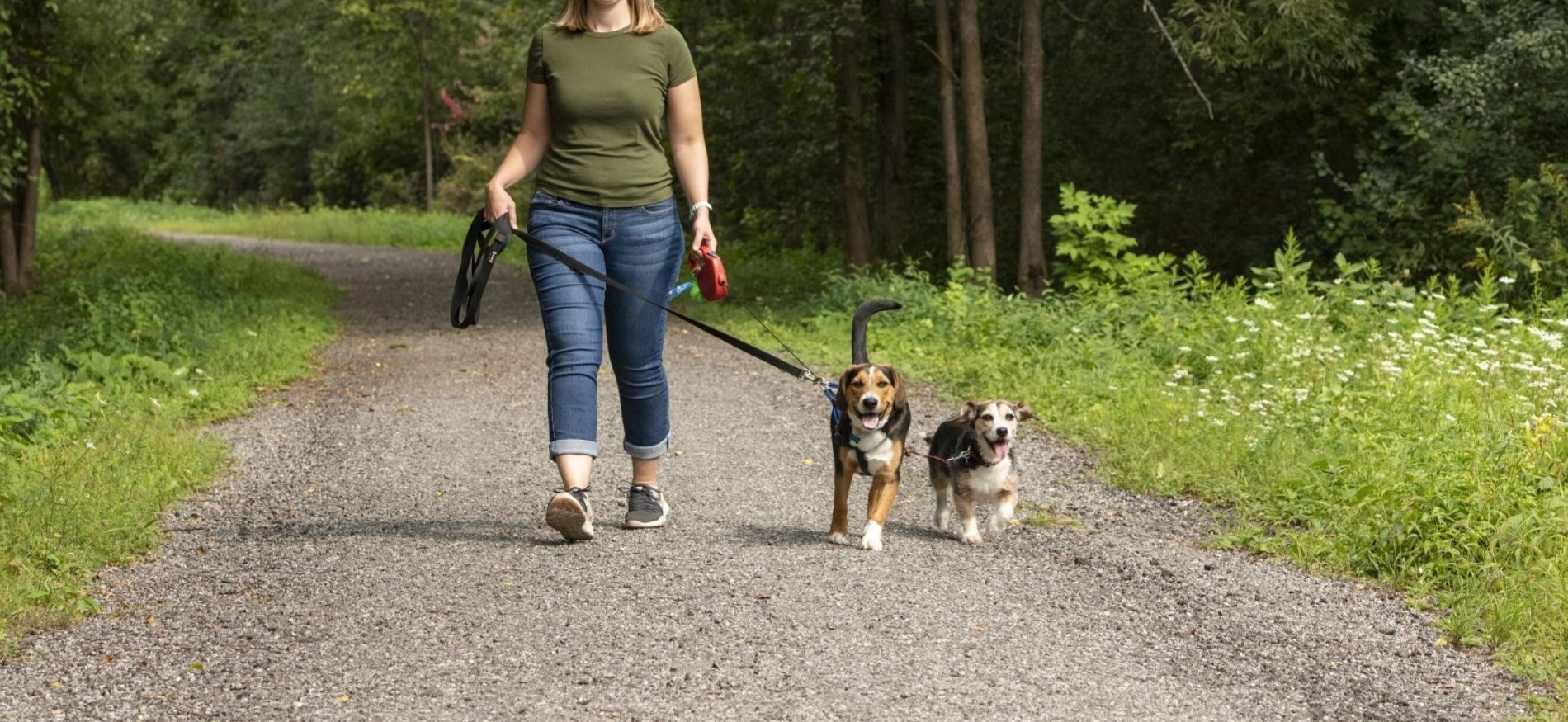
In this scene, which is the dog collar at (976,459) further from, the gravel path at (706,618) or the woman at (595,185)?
the woman at (595,185)

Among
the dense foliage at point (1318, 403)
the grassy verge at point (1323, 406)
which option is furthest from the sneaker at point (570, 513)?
the grassy verge at point (1323, 406)

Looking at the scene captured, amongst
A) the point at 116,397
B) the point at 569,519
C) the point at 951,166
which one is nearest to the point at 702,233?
the point at 569,519

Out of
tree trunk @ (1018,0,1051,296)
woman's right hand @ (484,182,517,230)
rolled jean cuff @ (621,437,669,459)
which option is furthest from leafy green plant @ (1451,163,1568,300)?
woman's right hand @ (484,182,517,230)

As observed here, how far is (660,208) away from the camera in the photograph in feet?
20.4

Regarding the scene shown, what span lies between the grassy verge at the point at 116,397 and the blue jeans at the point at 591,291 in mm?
1839

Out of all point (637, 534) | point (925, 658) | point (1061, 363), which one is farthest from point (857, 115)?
point (925, 658)

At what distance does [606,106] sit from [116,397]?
5638 millimetres

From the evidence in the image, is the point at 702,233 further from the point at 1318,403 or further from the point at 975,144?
the point at 975,144

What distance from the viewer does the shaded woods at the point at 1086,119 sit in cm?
1444

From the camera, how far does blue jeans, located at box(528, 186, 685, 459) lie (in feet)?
20.0

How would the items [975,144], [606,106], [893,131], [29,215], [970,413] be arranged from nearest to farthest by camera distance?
[606,106], [970,413], [975,144], [893,131], [29,215]

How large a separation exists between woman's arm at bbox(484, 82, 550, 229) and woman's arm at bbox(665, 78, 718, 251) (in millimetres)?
469

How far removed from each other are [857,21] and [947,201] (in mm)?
2431

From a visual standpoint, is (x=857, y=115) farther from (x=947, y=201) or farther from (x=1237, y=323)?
(x=1237, y=323)
